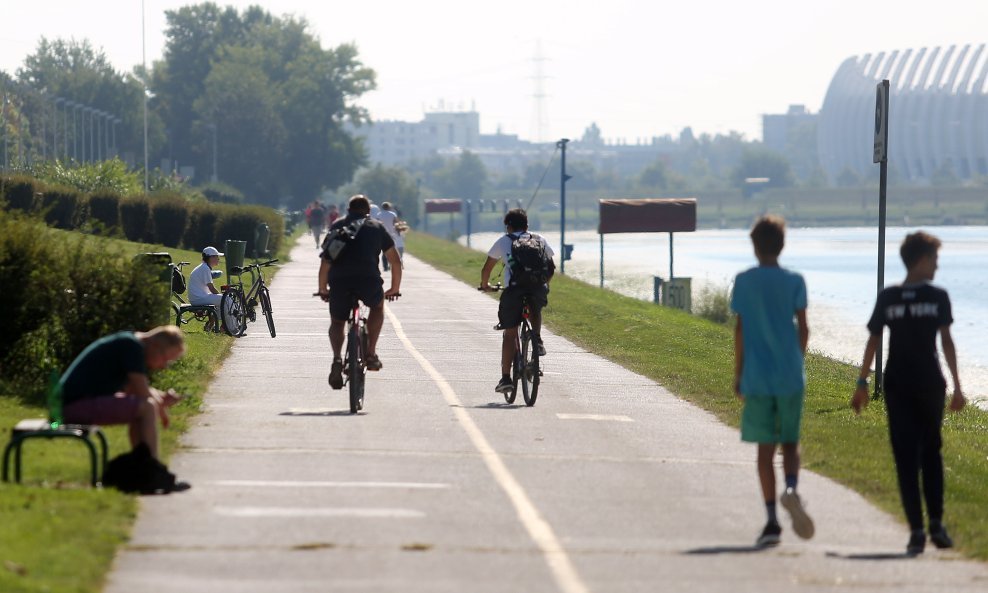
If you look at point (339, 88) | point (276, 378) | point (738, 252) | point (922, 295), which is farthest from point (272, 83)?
point (922, 295)

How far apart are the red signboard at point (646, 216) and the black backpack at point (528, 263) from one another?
113 feet

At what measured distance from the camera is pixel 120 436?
12.4 metres

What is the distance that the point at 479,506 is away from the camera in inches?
401

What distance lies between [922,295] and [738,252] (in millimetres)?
99535

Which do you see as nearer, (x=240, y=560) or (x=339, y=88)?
Result: (x=240, y=560)

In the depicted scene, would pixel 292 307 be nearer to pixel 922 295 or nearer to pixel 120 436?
pixel 120 436

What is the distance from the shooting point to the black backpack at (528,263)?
15484mm

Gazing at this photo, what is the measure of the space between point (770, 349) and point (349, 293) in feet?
19.4

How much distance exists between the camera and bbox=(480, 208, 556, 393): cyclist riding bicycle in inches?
611

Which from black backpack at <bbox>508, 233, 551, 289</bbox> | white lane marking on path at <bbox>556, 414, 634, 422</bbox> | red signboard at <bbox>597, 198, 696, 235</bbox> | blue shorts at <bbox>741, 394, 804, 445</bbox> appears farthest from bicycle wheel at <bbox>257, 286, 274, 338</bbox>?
red signboard at <bbox>597, 198, 696, 235</bbox>

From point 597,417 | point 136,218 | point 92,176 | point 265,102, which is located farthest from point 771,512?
point 265,102

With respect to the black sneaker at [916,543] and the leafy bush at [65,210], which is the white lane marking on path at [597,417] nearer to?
the black sneaker at [916,543]

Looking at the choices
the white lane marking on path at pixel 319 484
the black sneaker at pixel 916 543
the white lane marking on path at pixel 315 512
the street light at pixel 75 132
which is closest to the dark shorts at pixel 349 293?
the white lane marking on path at pixel 319 484

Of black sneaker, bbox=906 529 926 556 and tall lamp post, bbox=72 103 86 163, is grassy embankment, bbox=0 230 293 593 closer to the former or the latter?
black sneaker, bbox=906 529 926 556
